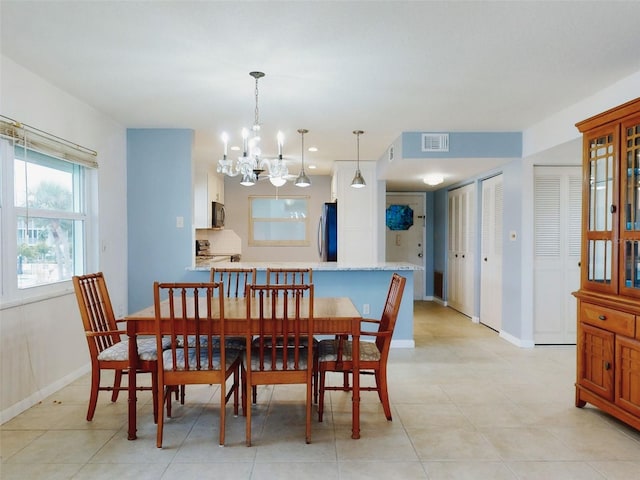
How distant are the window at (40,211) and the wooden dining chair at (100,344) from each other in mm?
515

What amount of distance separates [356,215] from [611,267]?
373 cm

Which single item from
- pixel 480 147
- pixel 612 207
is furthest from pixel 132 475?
pixel 480 147

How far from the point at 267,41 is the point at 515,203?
3.36 metres

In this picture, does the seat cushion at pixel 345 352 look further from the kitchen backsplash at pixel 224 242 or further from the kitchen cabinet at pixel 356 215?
the kitchen backsplash at pixel 224 242

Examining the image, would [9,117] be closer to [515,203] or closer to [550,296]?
[515,203]

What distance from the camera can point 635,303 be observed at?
8.27 feet

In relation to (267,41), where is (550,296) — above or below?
below

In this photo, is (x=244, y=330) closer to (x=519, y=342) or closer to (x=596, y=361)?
(x=596, y=361)

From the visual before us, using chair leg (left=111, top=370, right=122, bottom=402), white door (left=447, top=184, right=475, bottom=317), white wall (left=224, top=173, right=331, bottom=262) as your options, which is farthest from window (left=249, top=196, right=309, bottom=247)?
chair leg (left=111, top=370, right=122, bottom=402)

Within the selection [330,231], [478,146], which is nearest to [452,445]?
[478,146]

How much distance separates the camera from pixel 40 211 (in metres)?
3.13

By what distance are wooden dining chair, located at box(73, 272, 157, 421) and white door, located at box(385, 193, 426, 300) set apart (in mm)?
5451

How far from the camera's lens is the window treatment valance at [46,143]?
2.73 meters

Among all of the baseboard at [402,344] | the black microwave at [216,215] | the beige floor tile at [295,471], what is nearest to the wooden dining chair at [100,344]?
the beige floor tile at [295,471]
